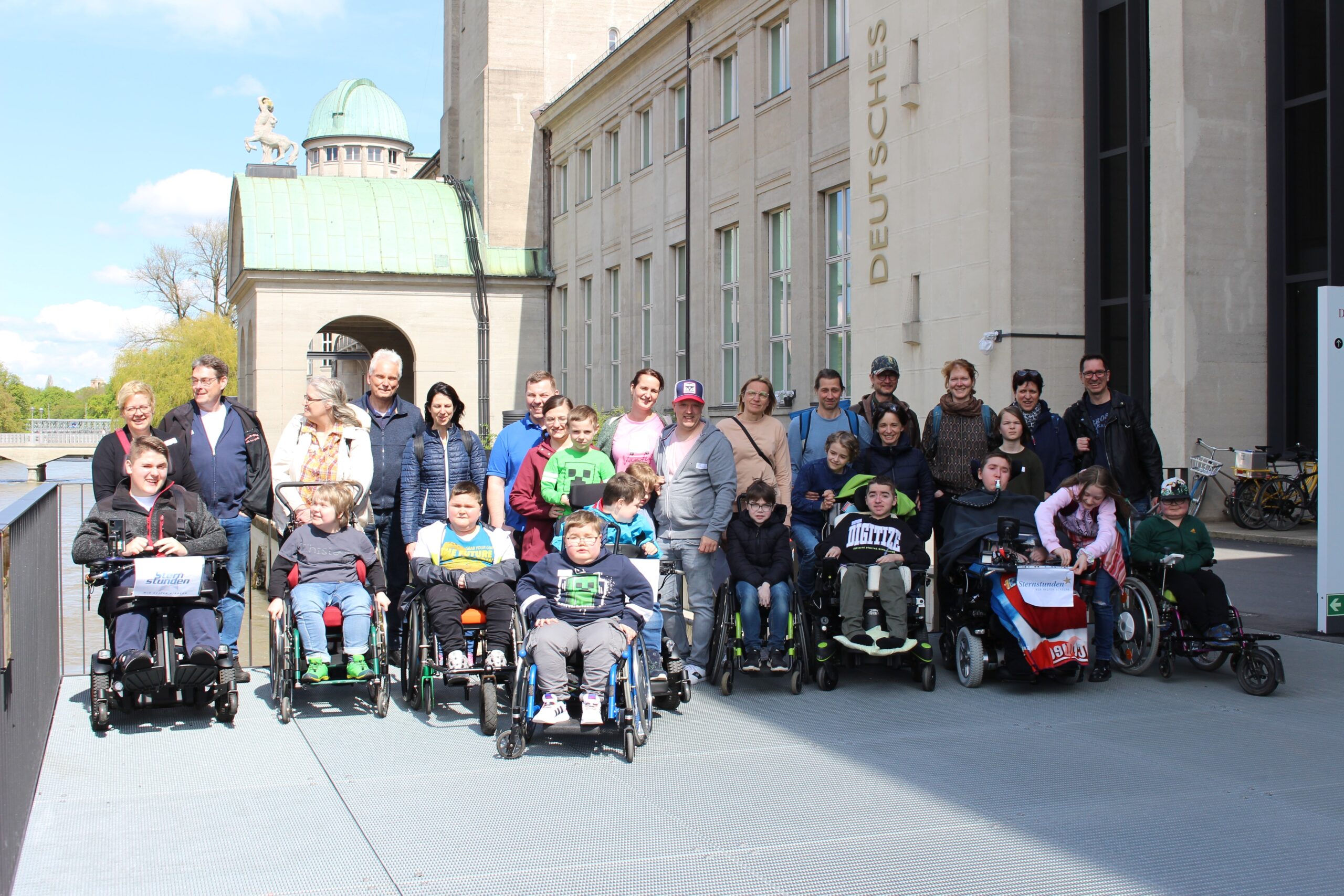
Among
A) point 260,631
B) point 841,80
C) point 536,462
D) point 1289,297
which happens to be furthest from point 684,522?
point 841,80

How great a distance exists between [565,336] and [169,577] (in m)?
33.2

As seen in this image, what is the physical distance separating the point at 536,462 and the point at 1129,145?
1233 centimetres

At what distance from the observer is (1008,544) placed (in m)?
7.91

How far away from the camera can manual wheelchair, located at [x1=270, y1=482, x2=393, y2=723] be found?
271 inches

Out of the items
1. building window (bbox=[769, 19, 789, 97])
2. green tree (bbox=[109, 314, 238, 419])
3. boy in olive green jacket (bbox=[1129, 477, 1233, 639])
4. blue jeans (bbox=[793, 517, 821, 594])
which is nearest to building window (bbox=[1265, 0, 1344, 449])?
boy in olive green jacket (bbox=[1129, 477, 1233, 639])

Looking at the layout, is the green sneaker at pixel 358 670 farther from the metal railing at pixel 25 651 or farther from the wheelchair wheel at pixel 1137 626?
the wheelchair wheel at pixel 1137 626

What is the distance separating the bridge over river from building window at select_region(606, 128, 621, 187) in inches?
1127

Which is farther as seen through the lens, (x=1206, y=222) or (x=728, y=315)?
(x=728, y=315)

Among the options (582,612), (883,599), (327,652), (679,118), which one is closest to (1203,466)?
(883,599)

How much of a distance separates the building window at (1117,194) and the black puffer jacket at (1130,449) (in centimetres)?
861

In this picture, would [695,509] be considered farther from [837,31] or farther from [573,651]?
[837,31]

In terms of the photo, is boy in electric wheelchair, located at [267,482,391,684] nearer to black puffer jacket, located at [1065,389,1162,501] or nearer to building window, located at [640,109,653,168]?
black puffer jacket, located at [1065,389,1162,501]

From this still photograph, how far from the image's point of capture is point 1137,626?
7.98 meters

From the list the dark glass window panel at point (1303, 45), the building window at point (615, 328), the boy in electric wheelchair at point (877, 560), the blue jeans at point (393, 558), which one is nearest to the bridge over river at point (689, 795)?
the boy in electric wheelchair at point (877, 560)
